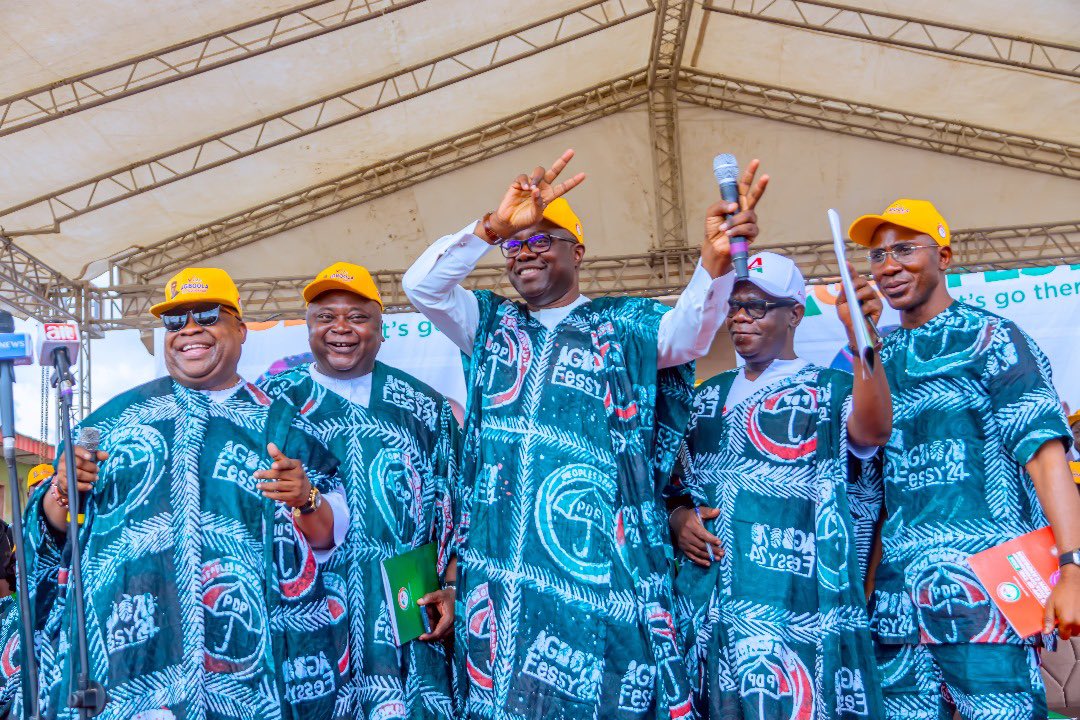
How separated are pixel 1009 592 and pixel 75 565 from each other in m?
2.27

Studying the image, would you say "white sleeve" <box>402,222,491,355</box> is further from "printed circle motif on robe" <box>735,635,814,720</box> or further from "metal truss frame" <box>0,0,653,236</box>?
"metal truss frame" <box>0,0,653,236</box>

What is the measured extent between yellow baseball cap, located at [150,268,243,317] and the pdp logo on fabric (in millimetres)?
2298

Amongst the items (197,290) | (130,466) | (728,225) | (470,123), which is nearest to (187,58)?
(470,123)

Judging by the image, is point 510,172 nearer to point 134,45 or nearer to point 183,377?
point 134,45

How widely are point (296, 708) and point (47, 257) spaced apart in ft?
22.0

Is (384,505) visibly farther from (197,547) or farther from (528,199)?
(528,199)

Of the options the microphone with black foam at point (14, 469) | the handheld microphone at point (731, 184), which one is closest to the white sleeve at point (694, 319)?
the handheld microphone at point (731, 184)

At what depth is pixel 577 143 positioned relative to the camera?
9891 mm

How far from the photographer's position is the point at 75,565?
86.7 inches

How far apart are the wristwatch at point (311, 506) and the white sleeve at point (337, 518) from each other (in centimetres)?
8

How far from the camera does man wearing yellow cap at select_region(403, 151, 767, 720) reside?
8.17 feet

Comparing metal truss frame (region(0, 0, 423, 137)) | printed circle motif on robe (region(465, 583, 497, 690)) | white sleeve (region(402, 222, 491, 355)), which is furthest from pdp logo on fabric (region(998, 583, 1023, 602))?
metal truss frame (region(0, 0, 423, 137))

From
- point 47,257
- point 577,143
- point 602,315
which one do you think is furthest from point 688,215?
point 602,315

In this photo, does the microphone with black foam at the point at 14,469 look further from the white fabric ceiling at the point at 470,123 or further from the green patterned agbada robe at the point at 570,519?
the white fabric ceiling at the point at 470,123
